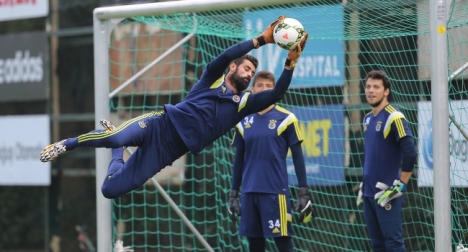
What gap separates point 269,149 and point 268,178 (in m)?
0.24

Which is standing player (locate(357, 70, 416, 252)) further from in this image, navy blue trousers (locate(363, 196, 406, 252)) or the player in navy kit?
the player in navy kit

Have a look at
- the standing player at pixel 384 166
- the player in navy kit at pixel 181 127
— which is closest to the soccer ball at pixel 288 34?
the player in navy kit at pixel 181 127

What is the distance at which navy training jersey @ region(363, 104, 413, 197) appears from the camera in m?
6.41

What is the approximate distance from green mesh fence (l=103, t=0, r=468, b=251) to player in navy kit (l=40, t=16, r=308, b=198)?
134cm

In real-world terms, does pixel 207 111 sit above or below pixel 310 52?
below

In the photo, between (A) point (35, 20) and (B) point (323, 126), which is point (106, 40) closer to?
(B) point (323, 126)

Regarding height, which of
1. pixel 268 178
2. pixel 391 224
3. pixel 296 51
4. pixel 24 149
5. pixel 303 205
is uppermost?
pixel 296 51

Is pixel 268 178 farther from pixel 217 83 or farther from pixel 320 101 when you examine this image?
pixel 320 101

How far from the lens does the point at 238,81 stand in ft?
20.2

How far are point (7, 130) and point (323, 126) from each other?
4419 millimetres

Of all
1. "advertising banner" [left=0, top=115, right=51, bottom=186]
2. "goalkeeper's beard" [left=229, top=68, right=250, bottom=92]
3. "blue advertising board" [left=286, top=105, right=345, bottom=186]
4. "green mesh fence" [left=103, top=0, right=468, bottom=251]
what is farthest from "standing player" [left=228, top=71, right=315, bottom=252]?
"advertising banner" [left=0, top=115, right=51, bottom=186]

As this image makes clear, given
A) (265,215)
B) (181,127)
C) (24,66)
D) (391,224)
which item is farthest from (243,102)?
(24,66)

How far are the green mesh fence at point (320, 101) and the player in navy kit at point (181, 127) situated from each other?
1342 millimetres

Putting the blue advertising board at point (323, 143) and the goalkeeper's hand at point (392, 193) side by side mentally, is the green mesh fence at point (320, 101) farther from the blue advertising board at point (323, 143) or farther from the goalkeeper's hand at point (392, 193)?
the goalkeeper's hand at point (392, 193)
